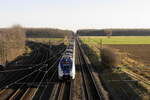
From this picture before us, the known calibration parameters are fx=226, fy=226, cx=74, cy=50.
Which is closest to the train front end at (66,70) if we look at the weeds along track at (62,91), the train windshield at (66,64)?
the train windshield at (66,64)

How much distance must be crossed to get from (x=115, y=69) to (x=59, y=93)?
15.5m

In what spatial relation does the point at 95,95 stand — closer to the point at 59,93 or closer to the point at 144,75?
the point at 59,93

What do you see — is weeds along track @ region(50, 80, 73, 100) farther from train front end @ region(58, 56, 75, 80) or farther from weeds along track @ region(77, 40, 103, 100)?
weeds along track @ region(77, 40, 103, 100)

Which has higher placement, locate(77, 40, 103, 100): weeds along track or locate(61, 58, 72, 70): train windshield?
locate(61, 58, 72, 70): train windshield

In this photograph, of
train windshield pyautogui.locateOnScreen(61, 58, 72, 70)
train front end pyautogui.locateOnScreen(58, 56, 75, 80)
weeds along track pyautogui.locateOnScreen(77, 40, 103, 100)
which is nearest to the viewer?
weeds along track pyautogui.locateOnScreen(77, 40, 103, 100)

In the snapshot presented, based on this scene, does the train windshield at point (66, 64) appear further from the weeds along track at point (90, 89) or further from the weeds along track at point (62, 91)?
the weeds along track at point (90, 89)

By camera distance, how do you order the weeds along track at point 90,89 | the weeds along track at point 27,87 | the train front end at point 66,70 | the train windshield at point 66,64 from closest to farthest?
the weeds along track at point 90,89, the weeds along track at point 27,87, the train front end at point 66,70, the train windshield at point 66,64

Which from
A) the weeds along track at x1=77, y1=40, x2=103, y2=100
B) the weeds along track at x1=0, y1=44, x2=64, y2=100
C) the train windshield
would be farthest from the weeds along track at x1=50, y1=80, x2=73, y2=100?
the train windshield

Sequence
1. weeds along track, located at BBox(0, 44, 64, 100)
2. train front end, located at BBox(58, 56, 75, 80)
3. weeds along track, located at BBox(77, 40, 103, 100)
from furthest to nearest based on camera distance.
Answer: train front end, located at BBox(58, 56, 75, 80), weeds along track, located at BBox(0, 44, 64, 100), weeds along track, located at BBox(77, 40, 103, 100)

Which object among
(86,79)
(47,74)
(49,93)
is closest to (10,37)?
(47,74)

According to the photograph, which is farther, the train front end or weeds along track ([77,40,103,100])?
the train front end

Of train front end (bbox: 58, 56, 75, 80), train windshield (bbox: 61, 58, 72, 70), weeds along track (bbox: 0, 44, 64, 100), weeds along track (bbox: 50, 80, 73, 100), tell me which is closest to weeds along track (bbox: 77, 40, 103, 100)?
weeds along track (bbox: 50, 80, 73, 100)

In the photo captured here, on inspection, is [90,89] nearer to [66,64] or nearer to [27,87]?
[66,64]

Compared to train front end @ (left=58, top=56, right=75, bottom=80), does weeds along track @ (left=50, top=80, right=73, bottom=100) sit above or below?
below
